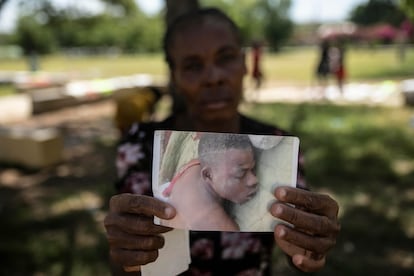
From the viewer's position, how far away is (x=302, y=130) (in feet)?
25.3

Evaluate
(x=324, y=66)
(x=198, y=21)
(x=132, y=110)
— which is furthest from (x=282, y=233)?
(x=324, y=66)

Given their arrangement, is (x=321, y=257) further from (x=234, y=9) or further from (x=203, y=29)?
(x=234, y=9)

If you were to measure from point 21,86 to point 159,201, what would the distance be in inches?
617

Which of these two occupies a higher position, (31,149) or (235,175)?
(235,175)

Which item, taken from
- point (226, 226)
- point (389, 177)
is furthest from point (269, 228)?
point (389, 177)

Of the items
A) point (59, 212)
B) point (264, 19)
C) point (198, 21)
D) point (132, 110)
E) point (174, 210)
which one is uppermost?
point (264, 19)

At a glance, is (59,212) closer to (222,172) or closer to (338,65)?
(222,172)

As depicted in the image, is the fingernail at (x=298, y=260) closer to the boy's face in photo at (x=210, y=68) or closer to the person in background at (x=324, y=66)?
the boy's face in photo at (x=210, y=68)

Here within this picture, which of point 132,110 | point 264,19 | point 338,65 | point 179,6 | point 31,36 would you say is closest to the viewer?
point 179,6

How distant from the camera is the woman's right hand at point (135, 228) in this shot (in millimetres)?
914

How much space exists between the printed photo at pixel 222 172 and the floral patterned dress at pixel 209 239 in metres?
0.39

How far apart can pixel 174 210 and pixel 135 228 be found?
86 mm

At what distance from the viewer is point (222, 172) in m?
0.96

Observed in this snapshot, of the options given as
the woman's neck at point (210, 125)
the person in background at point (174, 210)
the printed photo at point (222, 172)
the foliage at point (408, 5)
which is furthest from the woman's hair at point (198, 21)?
the foliage at point (408, 5)
